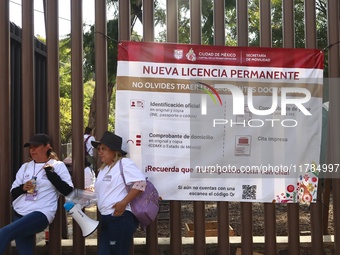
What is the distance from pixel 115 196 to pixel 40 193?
2.76ft

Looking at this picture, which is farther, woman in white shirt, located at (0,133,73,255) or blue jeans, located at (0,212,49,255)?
woman in white shirt, located at (0,133,73,255)

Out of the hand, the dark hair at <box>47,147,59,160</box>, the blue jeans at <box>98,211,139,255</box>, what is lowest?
the blue jeans at <box>98,211,139,255</box>

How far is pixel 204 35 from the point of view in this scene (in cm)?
1110

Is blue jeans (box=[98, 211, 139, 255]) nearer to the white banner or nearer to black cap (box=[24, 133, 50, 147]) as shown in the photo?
the white banner

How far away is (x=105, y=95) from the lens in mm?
5324

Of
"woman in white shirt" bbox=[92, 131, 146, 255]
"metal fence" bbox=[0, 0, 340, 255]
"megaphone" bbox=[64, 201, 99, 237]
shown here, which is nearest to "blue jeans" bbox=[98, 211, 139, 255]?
"woman in white shirt" bbox=[92, 131, 146, 255]

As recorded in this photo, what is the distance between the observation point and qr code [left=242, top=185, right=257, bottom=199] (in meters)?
5.28

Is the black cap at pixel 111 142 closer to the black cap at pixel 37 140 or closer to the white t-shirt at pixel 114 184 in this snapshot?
the white t-shirt at pixel 114 184

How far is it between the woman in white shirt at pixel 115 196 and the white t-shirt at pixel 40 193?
1.55 ft

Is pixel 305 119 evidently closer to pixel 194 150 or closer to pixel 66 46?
pixel 194 150

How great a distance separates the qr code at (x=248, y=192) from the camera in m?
5.28

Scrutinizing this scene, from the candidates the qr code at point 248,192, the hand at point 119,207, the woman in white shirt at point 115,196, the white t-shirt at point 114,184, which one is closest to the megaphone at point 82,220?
the woman in white shirt at point 115,196

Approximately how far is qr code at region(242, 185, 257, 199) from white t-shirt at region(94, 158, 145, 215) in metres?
1.38

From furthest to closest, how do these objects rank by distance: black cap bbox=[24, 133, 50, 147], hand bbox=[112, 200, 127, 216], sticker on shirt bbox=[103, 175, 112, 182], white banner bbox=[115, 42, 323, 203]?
white banner bbox=[115, 42, 323, 203], black cap bbox=[24, 133, 50, 147], sticker on shirt bbox=[103, 175, 112, 182], hand bbox=[112, 200, 127, 216]
